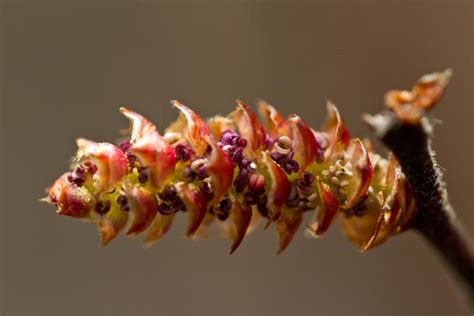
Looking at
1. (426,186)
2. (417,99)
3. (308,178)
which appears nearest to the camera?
(417,99)

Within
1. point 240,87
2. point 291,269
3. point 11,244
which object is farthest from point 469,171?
point 11,244

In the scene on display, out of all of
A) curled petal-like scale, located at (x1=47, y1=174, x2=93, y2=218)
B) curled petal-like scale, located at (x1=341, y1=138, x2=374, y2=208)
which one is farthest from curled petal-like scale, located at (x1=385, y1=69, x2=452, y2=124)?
curled petal-like scale, located at (x1=47, y1=174, x2=93, y2=218)

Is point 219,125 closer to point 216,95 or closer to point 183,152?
point 183,152

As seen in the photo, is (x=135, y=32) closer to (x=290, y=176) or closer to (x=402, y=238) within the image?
(x=402, y=238)

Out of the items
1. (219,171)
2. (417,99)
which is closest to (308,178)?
(219,171)

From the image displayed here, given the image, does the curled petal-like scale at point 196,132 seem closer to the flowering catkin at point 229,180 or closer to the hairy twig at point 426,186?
the flowering catkin at point 229,180
